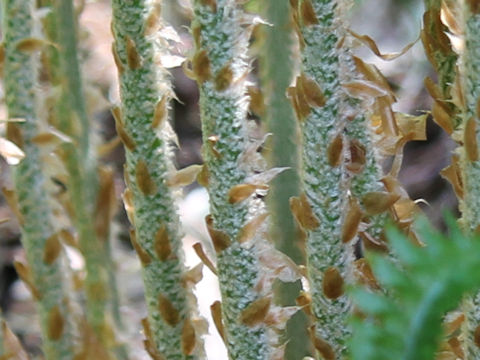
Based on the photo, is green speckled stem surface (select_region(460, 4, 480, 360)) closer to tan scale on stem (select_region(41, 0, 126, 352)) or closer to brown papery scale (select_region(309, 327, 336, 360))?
brown papery scale (select_region(309, 327, 336, 360))

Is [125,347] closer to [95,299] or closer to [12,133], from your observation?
[95,299]

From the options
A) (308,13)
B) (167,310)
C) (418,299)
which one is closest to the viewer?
(418,299)

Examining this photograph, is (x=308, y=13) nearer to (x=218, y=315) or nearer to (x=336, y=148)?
(x=336, y=148)

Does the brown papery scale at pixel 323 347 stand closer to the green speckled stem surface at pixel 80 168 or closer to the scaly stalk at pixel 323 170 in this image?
the scaly stalk at pixel 323 170

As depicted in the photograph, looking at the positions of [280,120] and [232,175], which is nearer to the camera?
[232,175]

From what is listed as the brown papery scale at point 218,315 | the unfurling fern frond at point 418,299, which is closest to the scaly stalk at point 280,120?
the brown papery scale at point 218,315

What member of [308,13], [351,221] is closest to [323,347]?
[351,221]

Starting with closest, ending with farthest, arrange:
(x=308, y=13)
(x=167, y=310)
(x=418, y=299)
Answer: (x=418, y=299) → (x=308, y=13) → (x=167, y=310)

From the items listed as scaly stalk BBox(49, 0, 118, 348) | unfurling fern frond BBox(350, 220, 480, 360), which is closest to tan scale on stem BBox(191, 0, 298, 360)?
scaly stalk BBox(49, 0, 118, 348)
